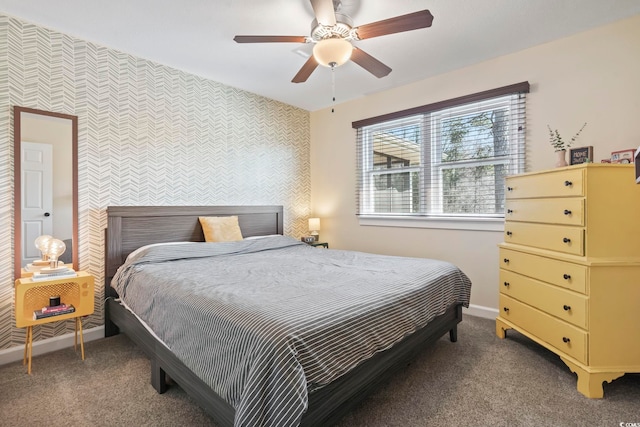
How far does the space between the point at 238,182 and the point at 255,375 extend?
294cm

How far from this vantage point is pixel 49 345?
2.47 m

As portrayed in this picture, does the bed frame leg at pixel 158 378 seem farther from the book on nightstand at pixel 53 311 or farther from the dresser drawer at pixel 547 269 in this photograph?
the dresser drawer at pixel 547 269

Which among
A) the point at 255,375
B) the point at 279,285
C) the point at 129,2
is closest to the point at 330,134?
the point at 129,2

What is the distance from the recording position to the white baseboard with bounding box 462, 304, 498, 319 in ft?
9.95

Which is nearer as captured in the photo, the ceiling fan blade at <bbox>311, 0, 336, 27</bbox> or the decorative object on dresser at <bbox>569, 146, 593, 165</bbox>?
the ceiling fan blade at <bbox>311, 0, 336, 27</bbox>

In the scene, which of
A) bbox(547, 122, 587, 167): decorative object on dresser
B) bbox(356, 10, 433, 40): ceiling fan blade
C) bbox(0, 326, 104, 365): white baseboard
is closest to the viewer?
bbox(356, 10, 433, 40): ceiling fan blade

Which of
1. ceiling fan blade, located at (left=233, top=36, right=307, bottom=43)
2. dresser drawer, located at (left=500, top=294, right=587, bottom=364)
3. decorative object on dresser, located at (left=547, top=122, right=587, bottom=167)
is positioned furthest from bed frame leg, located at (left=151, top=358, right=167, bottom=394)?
decorative object on dresser, located at (left=547, top=122, right=587, bottom=167)

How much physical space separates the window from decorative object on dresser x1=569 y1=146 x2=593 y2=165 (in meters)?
0.49

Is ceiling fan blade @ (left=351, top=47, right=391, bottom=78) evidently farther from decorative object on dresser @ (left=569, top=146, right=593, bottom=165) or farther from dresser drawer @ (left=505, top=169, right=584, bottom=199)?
decorative object on dresser @ (left=569, top=146, right=593, bottom=165)

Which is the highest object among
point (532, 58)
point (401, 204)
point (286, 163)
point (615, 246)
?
point (532, 58)

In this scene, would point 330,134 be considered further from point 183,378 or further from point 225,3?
point 183,378

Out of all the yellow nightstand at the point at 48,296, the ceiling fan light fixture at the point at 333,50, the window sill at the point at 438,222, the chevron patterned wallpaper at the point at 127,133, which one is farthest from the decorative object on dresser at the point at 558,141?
the yellow nightstand at the point at 48,296

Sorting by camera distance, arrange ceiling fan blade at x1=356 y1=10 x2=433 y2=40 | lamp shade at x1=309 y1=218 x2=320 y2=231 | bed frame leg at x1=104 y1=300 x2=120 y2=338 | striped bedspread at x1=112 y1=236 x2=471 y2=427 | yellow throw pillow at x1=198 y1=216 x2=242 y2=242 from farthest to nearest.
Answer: lamp shade at x1=309 y1=218 x2=320 y2=231 < yellow throw pillow at x1=198 y1=216 x2=242 y2=242 < bed frame leg at x1=104 y1=300 x2=120 y2=338 < ceiling fan blade at x1=356 y1=10 x2=433 y2=40 < striped bedspread at x1=112 y1=236 x2=471 y2=427

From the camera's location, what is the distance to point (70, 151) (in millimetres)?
2604
